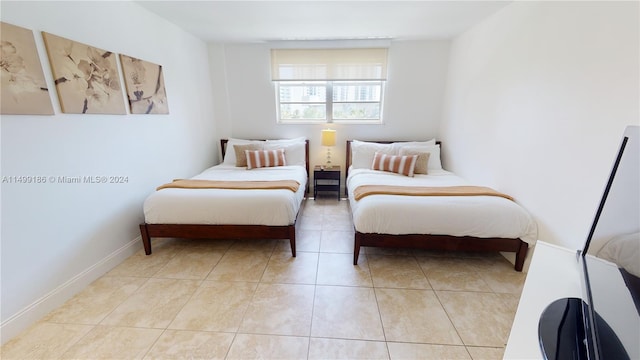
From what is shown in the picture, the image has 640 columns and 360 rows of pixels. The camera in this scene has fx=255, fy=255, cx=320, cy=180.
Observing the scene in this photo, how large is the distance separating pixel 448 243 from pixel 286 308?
1396 millimetres

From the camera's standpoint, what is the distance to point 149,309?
1711mm

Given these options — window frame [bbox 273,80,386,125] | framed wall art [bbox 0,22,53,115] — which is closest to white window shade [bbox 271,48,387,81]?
window frame [bbox 273,80,386,125]

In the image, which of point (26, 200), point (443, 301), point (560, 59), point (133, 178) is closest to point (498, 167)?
point (560, 59)

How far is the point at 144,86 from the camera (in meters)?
2.50

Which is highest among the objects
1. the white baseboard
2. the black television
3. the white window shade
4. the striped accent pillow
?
the white window shade

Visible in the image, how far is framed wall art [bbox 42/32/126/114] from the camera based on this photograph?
1715 mm

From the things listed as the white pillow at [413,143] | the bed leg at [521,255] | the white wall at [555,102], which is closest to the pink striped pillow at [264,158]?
the white pillow at [413,143]

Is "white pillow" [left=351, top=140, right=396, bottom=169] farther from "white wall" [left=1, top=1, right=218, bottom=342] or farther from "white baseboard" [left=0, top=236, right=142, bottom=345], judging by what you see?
"white baseboard" [left=0, top=236, right=142, bottom=345]

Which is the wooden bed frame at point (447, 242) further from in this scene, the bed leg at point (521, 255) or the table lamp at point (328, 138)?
the table lamp at point (328, 138)

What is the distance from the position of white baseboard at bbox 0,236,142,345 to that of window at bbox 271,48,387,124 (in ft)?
9.13

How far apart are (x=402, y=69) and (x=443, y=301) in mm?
3190

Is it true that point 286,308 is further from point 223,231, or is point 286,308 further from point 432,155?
point 432,155

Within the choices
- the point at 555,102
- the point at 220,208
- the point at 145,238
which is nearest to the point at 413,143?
the point at 555,102

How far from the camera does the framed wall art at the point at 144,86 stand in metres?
2.32
